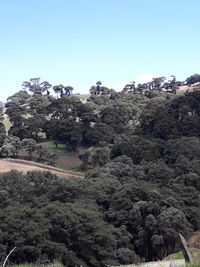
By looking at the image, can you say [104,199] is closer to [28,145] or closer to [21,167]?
[21,167]

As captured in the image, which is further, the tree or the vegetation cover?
the tree

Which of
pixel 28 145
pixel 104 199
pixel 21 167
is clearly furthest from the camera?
pixel 28 145

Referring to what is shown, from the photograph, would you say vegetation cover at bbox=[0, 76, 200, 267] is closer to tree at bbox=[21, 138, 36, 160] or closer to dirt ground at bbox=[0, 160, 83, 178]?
tree at bbox=[21, 138, 36, 160]

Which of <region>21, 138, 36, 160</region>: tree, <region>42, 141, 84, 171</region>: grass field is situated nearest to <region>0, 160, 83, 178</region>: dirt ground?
<region>21, 138, 36, 160</region>: tree

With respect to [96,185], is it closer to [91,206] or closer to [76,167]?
[91,206]

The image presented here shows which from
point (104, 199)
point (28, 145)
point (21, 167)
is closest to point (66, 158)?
point (28, 145)

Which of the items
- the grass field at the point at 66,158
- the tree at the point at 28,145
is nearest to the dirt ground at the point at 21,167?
the tree at the point at 28,145

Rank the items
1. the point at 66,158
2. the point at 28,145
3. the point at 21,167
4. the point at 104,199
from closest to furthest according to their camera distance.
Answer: the point at 104,199 → the point at 21,167 → the point at 28,145 → the point at 66,158

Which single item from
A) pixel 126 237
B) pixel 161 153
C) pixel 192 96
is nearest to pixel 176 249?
pixel 126 237
